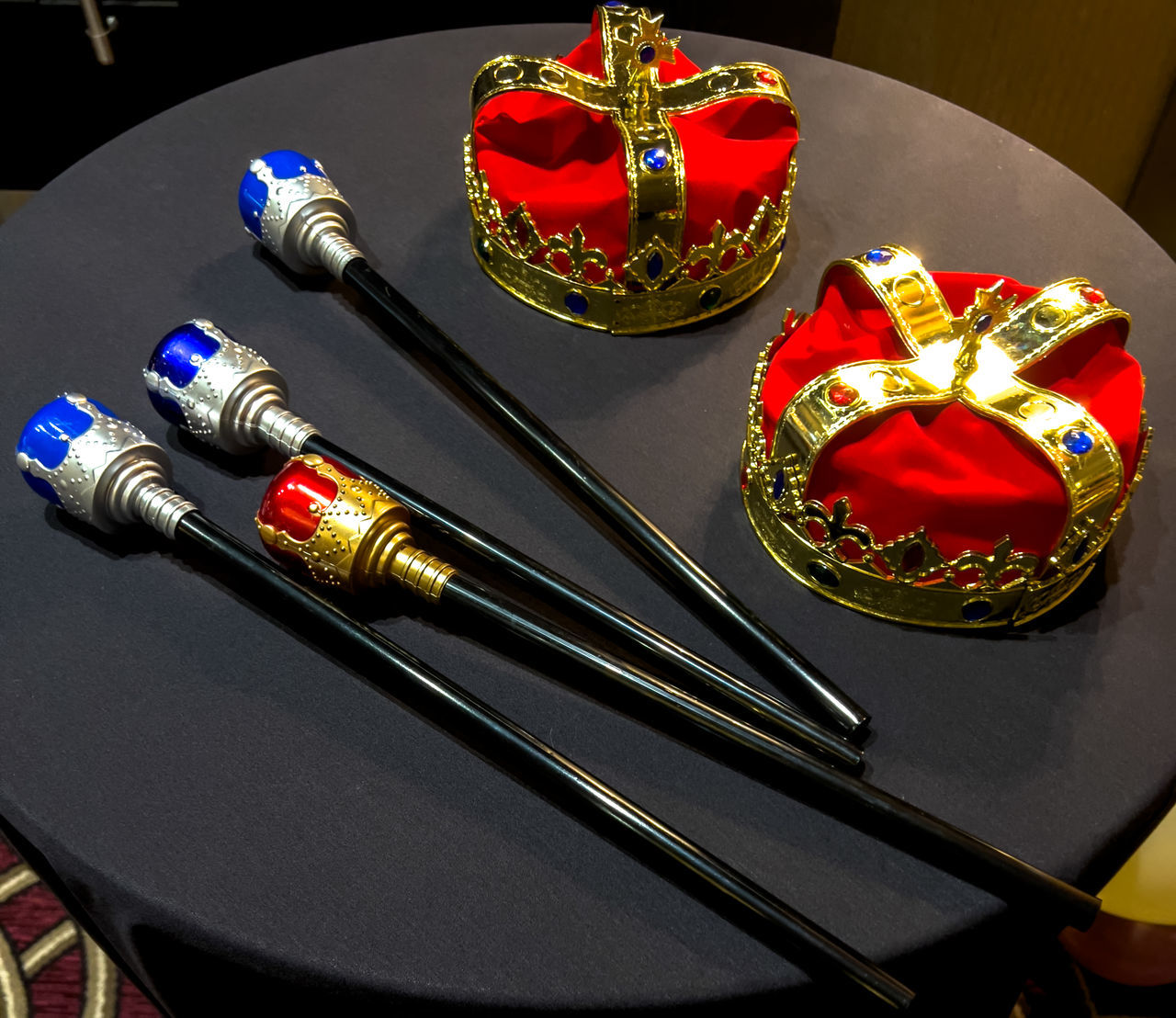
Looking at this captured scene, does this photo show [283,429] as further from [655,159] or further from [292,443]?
[655,159]

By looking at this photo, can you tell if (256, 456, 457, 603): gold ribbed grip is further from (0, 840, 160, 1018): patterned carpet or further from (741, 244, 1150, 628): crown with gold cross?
(0, 840, 160, 1018): patterned carpet

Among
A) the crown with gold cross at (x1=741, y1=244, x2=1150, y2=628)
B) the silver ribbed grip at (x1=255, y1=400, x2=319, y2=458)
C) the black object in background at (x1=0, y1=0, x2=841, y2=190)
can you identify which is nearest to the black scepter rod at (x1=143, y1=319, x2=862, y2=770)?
the silver ribbed grip at (x1=255, y1=400, x2=319, y2=458)

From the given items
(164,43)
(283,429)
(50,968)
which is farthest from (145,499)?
(164,43)

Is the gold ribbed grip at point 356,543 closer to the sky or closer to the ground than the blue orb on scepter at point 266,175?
closer to the ground

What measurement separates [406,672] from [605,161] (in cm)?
47

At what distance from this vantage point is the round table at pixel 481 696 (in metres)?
0.61

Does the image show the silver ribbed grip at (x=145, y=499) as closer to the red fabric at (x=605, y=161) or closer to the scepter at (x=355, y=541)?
the scepter at (x=355, y=541)

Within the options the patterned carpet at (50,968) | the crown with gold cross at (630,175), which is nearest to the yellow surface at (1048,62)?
the crown with gold cross at (630,175)

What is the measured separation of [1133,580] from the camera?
77 cm

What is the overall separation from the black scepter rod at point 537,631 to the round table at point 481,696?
2 cm

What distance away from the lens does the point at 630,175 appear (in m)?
0.82

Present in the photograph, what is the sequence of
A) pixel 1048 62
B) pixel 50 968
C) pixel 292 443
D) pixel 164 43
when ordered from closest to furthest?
pixel 292 443 → pixel 50 968 → pixel 1048 62 → pixel 164 43

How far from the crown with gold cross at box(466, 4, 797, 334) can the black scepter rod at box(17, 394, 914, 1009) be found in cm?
35

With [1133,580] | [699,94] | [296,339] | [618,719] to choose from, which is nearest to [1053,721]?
[1133,580]
